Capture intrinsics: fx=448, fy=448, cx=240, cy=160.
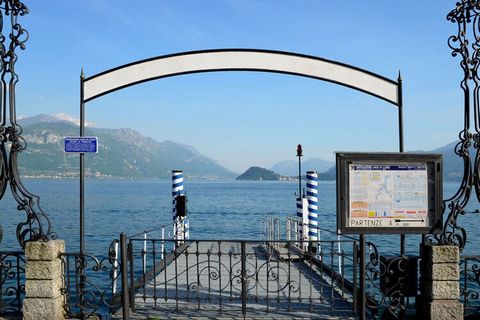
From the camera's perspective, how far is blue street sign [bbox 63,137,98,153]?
7609 millimetres

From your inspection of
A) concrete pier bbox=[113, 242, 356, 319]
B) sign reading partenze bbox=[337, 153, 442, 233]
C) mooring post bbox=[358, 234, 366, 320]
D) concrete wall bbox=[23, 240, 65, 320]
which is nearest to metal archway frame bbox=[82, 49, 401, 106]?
sign reading partenze bbox=[337, 153, 442, 233]

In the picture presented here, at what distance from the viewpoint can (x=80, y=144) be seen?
7.65 metres

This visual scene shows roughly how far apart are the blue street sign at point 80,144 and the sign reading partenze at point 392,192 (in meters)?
4.17

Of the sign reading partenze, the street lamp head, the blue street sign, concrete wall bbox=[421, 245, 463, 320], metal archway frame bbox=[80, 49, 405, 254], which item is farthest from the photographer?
the street lamp head

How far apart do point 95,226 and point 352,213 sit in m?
38.9

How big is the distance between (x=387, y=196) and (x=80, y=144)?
17.0 feet

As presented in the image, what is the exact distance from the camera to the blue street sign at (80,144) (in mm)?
7609

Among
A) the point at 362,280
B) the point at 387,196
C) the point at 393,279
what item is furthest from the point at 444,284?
the point at 387,196

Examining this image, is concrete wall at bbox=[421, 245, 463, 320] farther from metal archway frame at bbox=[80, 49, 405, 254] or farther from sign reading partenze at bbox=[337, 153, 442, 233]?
metal archway frame at bbox=[80, 49, 405, 254]

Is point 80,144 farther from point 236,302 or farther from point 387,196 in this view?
point 387,196

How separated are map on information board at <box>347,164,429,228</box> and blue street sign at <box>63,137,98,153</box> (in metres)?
4.34

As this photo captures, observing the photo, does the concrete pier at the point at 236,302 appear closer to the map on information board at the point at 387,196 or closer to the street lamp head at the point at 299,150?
the map on information board at the point at 387,196

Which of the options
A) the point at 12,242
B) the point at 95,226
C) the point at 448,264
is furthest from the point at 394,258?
the point at 95,226

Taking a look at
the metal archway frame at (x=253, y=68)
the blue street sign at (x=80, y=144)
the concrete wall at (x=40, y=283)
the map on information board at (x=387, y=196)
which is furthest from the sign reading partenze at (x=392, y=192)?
the concrete wall at (x=40, y=283)
